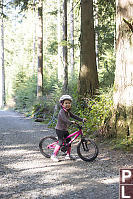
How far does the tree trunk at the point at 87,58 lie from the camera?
11.1m

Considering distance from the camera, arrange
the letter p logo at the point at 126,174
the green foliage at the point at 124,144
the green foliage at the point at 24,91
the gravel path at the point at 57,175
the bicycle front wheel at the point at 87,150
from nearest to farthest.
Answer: the gravel path at the point at 57,175 → the letter p logo at the point at 126,174 → the bicycle front wheel at the point at 87,150 → the green foliage at the point at 124,144 → the green foliage at the point at 24,91

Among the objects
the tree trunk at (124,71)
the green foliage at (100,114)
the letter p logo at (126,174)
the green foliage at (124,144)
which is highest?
the tree trunk at (124,71)

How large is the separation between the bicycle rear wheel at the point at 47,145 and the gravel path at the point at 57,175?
0.18 metres

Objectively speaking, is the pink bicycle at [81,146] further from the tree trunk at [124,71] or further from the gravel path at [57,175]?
the tree trunk at [124,71]

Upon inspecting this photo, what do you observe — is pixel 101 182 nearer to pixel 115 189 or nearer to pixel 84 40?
pixel 115 189

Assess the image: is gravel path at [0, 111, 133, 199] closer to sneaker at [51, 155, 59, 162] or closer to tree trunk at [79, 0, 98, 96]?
sneaker at [51, 155, 59, 162]

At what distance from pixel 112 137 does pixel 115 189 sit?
3.52 m

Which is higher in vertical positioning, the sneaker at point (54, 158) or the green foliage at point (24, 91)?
the green foliage at point (24, 91)

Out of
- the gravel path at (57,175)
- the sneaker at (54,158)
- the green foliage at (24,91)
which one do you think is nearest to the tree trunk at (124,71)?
the gravel path at (57,175)

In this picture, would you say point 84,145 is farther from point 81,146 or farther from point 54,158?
point 54,158

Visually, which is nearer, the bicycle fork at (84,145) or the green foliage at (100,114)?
the bicycle fork at (84,145)

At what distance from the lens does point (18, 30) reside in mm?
67688

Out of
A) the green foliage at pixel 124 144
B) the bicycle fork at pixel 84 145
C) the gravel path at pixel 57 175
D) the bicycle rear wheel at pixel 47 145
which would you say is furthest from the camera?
the green foliage at pixel 124 144

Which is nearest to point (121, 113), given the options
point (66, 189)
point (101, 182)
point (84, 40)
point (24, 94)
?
point (101, 182)
